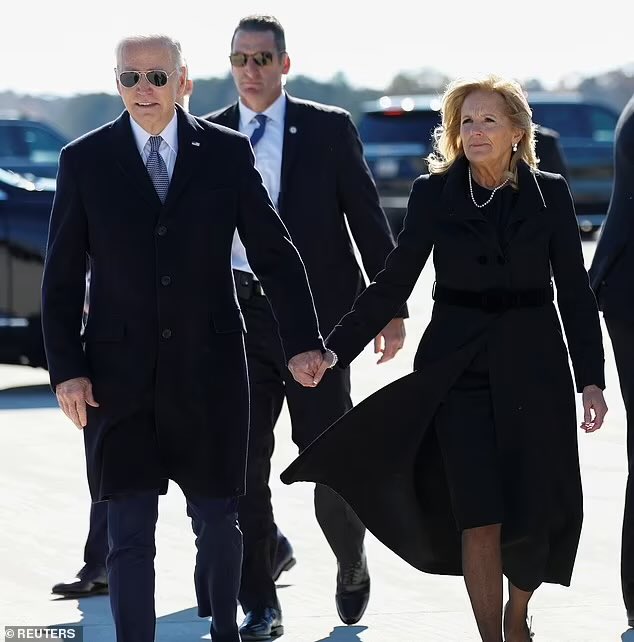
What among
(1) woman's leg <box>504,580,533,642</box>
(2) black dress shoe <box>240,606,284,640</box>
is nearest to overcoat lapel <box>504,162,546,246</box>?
(1) woman's leg <box>504,580,533,642</box>

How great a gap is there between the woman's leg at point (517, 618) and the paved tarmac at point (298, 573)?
1.33 ft

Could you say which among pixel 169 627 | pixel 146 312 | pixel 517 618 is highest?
pixel 146 312

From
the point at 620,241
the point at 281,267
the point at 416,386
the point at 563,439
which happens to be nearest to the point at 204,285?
the point at 281,267

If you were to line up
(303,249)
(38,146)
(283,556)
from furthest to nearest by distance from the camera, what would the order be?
(38,146) → (283,556) → (303,249)

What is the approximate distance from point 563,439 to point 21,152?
14.0 m

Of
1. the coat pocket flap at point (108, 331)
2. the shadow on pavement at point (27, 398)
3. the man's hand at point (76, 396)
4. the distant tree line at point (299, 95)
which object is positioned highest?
the coat pocket flap at point (108, 331)

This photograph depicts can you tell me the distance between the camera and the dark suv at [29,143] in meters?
18.2

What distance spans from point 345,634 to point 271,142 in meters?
1.72

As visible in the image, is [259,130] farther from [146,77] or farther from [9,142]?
[9,142]

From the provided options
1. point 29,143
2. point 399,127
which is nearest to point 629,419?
point 29,143

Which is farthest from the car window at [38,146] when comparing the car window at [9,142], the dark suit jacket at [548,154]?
the dark suit jacket at [548,154]

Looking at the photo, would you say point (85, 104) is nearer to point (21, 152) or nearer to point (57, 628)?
point (21, 152)

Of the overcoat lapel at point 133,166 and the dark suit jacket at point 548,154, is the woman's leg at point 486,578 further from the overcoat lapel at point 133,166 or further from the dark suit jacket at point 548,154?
the dark suit jacket at point 548,154

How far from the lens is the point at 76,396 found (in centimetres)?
497
